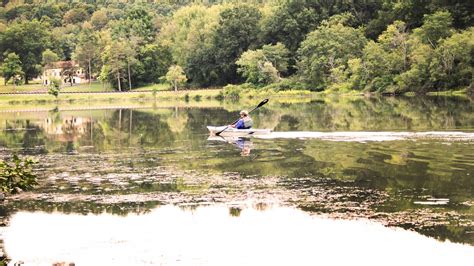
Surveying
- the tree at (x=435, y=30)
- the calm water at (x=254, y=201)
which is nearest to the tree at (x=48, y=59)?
the tree at (x=435, y=30)

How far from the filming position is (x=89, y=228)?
16.9m

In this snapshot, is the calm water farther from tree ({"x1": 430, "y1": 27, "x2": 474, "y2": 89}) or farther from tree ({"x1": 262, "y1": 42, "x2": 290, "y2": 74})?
tree ({"x1": 262, "y1": 42, "x2": 290, "y2": 74})

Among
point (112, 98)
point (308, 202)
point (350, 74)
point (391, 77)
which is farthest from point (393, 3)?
point (308, 202)

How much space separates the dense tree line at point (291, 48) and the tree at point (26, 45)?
8.4 inches

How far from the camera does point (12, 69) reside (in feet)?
447

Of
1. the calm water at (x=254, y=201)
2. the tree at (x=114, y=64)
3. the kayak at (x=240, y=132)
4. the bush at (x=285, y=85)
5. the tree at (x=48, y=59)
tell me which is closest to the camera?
the calm water at (x=254, y=201)

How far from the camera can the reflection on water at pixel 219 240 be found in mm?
13828

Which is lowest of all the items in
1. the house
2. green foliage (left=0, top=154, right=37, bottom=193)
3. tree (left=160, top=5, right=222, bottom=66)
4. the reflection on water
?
the reflection on water

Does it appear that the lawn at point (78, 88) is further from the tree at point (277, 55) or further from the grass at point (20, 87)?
the tree at point (277, 55)

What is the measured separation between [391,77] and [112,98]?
4637 centimetres

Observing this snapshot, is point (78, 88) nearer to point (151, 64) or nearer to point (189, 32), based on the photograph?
point (151, 64)

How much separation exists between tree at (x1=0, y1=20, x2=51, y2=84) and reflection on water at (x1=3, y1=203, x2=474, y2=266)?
138 metres

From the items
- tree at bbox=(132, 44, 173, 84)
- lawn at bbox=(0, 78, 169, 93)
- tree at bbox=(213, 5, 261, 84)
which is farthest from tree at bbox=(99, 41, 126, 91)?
tree at bbox=(213, 5, 261, 84)

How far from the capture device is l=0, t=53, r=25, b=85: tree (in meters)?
136
